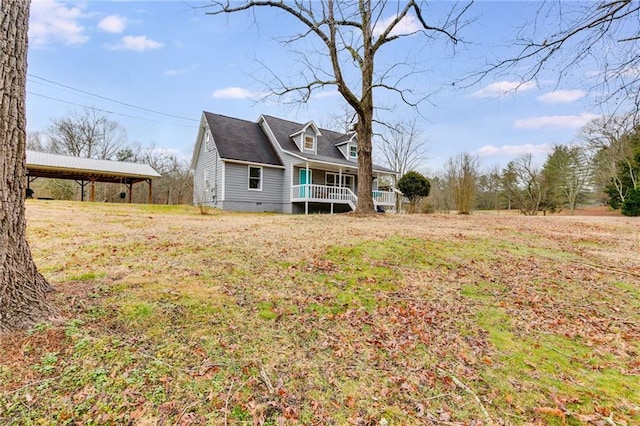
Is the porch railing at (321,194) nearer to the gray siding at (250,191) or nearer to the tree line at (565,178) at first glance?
the gray siding at (250,191)

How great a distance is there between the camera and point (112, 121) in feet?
102

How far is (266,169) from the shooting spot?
16812 mm

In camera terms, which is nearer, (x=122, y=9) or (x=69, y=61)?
(x=122, y=9)

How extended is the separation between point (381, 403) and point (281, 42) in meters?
10.9

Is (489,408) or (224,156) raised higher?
(224,156)

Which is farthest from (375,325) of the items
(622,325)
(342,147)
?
(342,147)

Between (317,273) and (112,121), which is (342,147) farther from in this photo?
(112,121)

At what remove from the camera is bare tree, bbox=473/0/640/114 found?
138 inches

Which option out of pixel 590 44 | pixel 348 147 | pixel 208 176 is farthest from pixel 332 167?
pixel 590 44

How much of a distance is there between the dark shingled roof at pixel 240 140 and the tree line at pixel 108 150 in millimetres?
12802

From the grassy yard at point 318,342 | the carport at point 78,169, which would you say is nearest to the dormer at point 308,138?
the carport at point 78,169

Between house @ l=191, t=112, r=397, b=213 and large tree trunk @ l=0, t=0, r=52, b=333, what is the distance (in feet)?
42.9

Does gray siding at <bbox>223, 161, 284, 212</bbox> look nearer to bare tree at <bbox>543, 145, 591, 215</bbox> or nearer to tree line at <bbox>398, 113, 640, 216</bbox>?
tree line at <bbox>398, 113, 640, 216</bbox>

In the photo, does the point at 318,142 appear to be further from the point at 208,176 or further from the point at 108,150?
→ the point at 108,150
